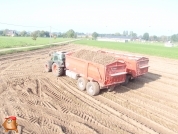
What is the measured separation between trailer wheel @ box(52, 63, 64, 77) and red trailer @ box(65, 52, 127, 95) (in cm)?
207

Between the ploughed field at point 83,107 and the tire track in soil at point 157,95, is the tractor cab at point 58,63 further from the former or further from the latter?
the tire track in soil at point 157,95

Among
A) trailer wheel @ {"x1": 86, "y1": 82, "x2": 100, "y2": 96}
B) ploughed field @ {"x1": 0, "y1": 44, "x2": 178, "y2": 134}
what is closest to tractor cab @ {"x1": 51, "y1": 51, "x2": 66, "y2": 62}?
ploughed field @ {"x1": 0, "y1": 44, "x2": 178, "y2": 134}

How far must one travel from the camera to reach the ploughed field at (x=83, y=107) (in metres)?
7.75

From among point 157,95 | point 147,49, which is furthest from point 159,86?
point 147,49

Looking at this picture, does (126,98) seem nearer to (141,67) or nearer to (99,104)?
(99,104)

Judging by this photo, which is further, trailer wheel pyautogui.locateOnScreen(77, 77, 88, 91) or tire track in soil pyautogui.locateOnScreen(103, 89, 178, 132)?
trailer wheel pyautogui.locateOnScreen(77, 77, 88, 91)

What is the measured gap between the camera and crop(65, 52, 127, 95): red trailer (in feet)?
35.3

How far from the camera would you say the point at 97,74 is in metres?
11.0

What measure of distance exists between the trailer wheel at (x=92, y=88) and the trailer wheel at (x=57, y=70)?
3731 millimetres

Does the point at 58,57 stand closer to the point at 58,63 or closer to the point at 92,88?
the point at 58,63

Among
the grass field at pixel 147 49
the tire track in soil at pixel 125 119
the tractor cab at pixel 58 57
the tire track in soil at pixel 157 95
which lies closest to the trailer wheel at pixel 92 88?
the tire track in soil at pixel 125 119

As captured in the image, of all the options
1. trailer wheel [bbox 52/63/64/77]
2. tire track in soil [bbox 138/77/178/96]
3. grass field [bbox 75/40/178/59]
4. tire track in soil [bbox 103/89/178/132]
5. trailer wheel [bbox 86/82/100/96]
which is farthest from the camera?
grass field [bbox 75/40/178/59]

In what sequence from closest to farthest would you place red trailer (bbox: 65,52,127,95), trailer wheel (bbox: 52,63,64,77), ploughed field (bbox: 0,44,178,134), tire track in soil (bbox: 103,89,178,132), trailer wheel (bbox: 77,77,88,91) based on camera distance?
ploughed field (bbox: 0,44,178,134), tire track in soil (bbox: 103,89,178,132), red trailer (bbox: 65,52,127,95), trailer wheel (bbox: 77,77,88,91), trailer wheel (bbox: 52,63,64,77)

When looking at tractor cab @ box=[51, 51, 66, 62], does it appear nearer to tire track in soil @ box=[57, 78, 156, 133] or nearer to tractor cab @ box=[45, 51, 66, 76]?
tractor cab @ box=[45, 51, 66, 76]
